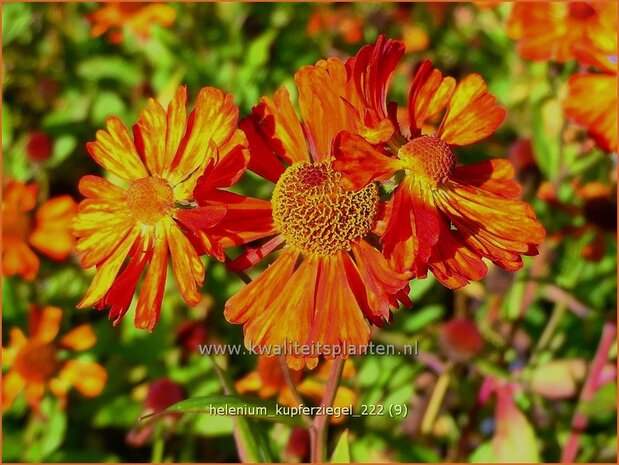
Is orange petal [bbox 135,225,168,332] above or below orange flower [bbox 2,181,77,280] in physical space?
above

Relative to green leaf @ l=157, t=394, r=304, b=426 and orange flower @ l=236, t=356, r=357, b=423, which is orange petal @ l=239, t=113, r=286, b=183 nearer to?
green leaf @ l=157, t=394, r=304, b=426

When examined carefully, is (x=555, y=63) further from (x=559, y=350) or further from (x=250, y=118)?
(x=250, y=118)

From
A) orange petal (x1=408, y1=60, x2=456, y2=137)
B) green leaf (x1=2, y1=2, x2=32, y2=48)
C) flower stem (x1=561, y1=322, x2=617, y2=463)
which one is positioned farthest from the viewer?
green leaf (x1=2, y1=2, x2=32, y2=48)

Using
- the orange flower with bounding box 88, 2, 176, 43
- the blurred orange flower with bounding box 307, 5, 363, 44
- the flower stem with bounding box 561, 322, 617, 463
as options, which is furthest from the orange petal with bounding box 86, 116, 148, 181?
the blurred orange flower with bounding box 307, 5, 363, 44

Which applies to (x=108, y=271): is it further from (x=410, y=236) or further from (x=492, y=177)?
(x=492, y=177)

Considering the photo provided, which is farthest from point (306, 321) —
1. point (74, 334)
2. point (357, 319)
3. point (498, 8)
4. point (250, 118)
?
point (498, 8)

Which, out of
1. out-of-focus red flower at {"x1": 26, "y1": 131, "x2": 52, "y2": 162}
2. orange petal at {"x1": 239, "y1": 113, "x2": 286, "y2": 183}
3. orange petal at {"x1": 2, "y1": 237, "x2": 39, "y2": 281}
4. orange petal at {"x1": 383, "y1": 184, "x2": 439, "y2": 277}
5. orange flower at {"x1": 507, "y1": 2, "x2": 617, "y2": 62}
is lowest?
orange petal at {"x1": 2, "y1": 237, "x2": 39, "y2": 281}

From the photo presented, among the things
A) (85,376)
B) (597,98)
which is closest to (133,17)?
(85,376)
